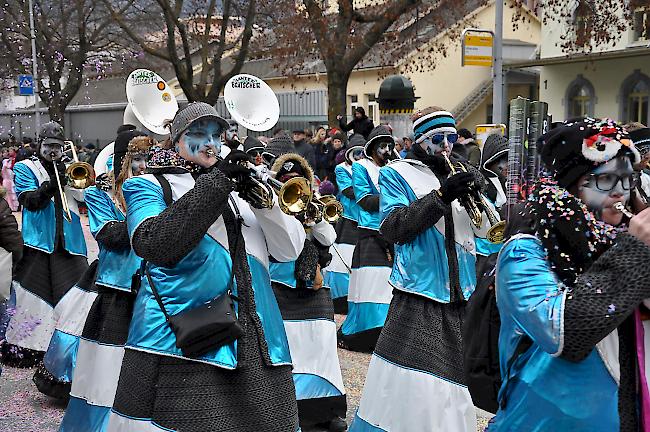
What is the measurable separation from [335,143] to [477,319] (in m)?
10.9

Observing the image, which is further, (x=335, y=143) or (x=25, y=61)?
(x=25, y=61)

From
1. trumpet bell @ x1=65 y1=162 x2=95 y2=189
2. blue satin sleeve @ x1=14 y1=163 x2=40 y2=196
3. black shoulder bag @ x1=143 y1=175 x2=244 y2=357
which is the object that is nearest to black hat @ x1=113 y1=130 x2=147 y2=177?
trumpet bell @ x1=65 y1=162 x2=95 y2=189

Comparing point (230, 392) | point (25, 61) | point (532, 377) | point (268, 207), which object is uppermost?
point (25, 61)

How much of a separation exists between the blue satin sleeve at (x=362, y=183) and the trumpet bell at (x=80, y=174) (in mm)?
2384

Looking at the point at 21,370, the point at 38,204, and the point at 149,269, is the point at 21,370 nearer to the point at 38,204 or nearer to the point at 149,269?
the point at 38,204

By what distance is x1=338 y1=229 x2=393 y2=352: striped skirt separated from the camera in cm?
779

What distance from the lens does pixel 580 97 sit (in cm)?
2338

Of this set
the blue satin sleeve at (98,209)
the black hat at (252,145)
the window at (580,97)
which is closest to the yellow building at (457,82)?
the window at (580,97)

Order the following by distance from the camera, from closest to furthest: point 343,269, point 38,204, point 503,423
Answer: point 503,423 < point 38,204 < point 343,269

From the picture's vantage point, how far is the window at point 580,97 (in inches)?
896

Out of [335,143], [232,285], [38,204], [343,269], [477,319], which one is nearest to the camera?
[477,319]

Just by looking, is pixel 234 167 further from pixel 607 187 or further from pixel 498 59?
pixel 498 59

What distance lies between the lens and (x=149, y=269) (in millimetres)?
3545

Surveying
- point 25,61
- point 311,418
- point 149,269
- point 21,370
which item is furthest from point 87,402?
point 25,61
